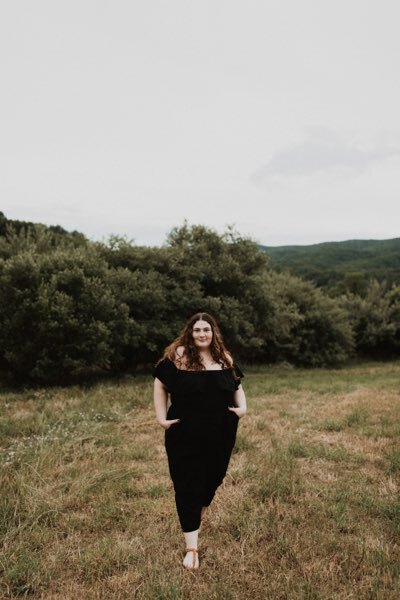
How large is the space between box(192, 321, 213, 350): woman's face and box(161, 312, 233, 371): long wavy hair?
5 cm

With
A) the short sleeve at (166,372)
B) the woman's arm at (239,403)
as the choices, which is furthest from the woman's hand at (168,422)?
the woman's arm at (239,403)

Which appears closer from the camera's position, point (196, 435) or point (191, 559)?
point (191, 559)

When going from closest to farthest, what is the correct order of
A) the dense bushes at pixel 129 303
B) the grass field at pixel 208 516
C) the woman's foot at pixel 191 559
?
the grass field at pixel 208 516 → the woman's foot at pixel 191 559 → the dense bushes at pixel 129 303

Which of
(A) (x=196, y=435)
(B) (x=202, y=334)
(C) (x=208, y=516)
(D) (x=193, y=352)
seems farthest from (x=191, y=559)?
(B) (x=202, y=334)

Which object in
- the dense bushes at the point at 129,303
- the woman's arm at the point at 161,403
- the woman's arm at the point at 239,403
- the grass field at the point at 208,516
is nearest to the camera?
the grass field at the point at 208,516

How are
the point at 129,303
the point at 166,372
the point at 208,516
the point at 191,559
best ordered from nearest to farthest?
the point at 191,559
the point at 166,372
the point at 208,516
the point at 129,303

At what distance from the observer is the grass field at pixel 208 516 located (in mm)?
3738

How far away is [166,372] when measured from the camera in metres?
4.41

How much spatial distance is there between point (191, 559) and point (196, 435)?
3.86 feet

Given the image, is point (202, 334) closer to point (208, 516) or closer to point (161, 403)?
point (161, 403)

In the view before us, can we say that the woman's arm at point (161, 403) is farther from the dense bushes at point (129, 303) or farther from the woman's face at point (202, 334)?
the dense bushes at point (129, 303)

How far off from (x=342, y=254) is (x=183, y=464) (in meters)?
182

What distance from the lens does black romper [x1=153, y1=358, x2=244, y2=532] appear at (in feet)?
13.8

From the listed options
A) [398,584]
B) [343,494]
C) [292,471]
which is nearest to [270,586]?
[398,584]
